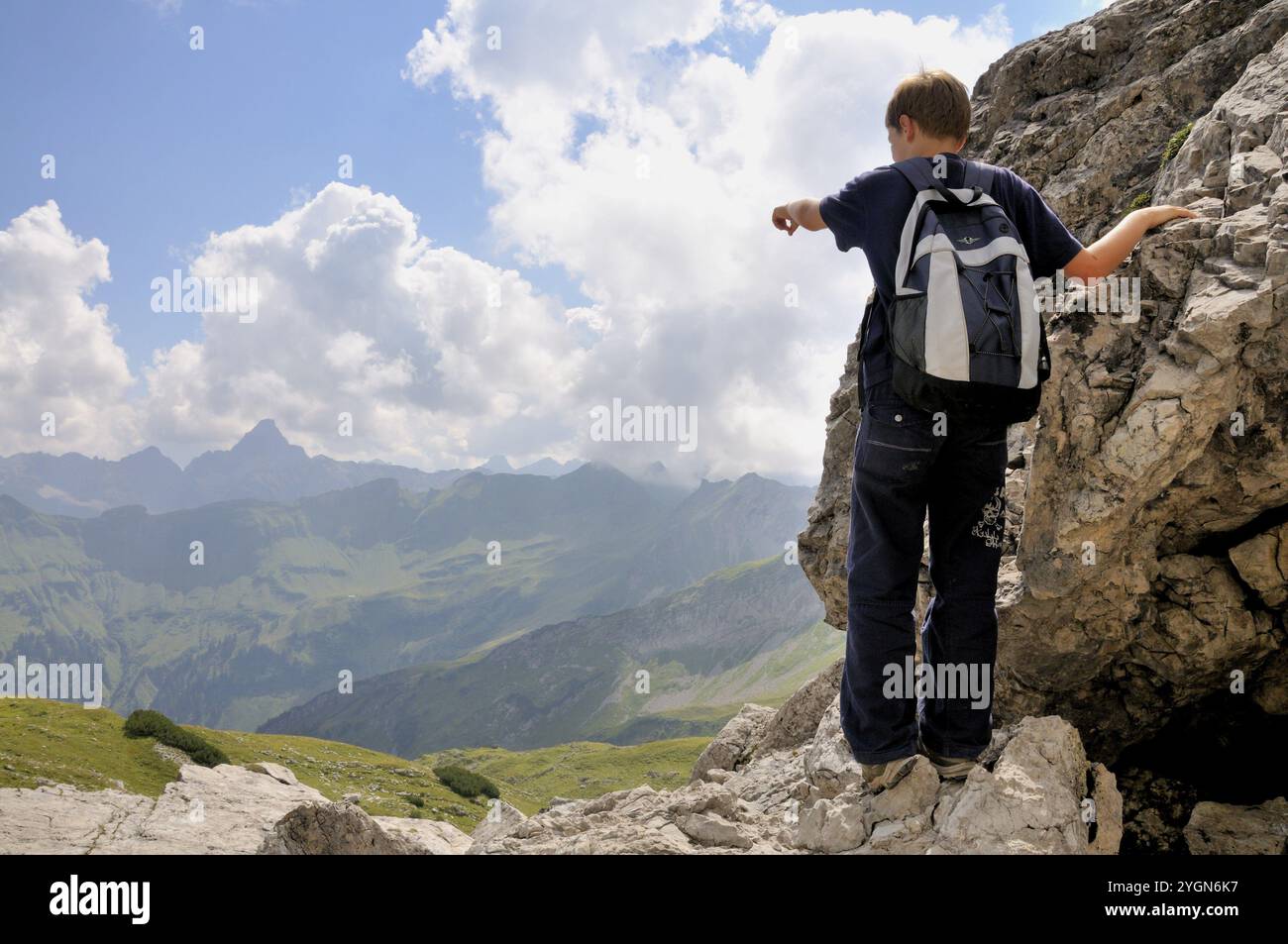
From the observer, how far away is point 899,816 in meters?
7.19

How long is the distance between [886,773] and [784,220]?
5586 millimetres

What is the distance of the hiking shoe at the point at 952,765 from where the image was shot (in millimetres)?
7199

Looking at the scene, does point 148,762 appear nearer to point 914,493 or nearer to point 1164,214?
point 914,493

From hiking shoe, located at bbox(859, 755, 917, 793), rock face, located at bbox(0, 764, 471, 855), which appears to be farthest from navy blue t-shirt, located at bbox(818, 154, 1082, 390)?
rock face, located at bbox(0, 764, 471, 855)

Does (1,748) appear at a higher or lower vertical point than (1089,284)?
lower

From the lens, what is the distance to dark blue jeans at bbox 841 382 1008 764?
653 cm

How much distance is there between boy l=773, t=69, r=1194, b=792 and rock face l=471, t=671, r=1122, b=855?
0.38m

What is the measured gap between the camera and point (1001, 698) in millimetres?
9344

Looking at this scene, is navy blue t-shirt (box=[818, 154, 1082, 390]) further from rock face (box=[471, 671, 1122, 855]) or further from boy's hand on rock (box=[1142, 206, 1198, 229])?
rock face (box=[471, 671, 1122, 855])

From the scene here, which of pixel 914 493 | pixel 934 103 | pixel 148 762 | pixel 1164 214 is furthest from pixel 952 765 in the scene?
pixel 148 762
